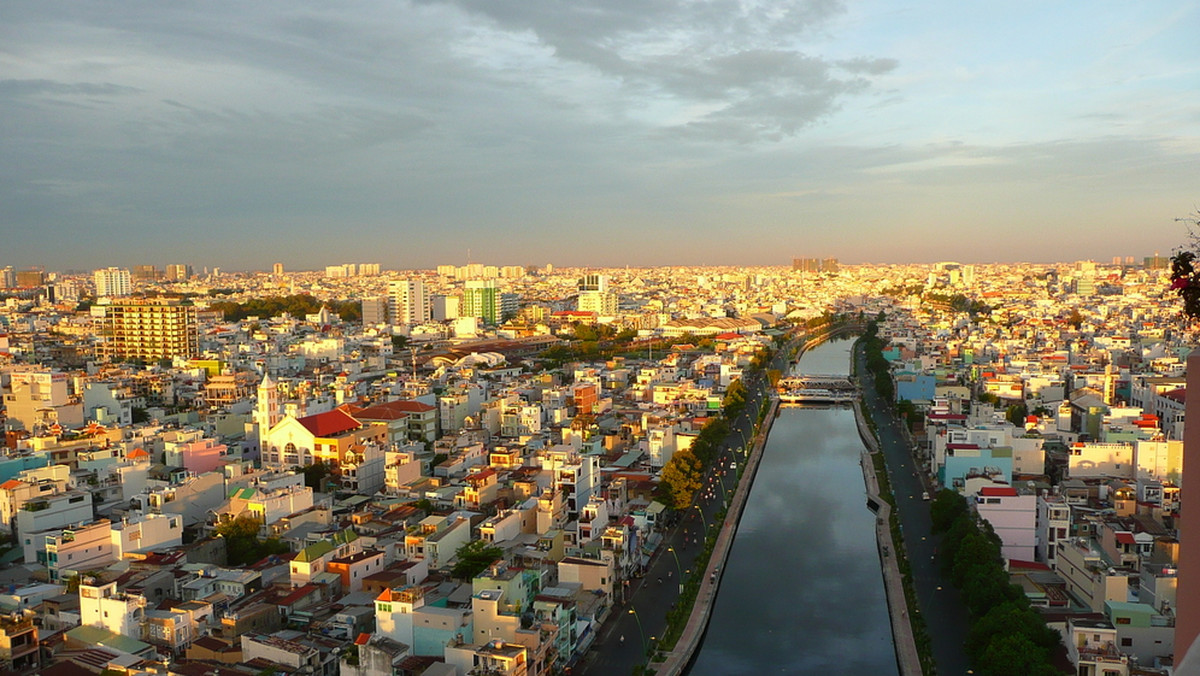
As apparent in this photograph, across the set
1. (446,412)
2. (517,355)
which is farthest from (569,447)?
(517,355)

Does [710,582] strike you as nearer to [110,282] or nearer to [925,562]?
[925,562]

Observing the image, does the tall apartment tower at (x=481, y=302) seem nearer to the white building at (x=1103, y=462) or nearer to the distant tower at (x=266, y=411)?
the distant tower at (x=266, y=411)

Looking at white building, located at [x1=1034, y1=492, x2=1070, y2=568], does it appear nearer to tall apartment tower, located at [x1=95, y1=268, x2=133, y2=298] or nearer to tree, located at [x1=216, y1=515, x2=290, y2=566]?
tree, located at [x1=216, y1=515, x2=290, y2=566]

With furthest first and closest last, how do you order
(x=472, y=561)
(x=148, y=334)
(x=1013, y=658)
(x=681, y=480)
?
(x=148, y=334) → (x=681, y=480) → (x=472, y=561) → (x=1013, y=658)

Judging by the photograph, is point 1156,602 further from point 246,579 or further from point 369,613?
point 246,579

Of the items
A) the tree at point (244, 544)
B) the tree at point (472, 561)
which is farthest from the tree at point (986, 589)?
the tree at point (244, 544)

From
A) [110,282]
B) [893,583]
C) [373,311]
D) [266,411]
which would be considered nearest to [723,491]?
[893,583]
